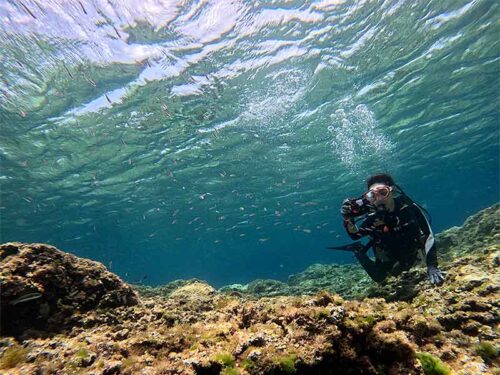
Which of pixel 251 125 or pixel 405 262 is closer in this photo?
pixel 405 262

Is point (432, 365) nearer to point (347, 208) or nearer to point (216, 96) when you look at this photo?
point (347, 208)

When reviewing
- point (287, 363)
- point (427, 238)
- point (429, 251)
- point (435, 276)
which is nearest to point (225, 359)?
point (287, 363)

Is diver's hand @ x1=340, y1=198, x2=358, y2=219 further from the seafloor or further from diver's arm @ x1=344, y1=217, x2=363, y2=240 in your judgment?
the seafloor

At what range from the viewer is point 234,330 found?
3248 millimetres

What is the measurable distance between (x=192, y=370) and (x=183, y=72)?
1310 cm

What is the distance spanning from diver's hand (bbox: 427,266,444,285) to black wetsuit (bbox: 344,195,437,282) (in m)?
1.00

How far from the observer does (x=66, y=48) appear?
11047 millimetres

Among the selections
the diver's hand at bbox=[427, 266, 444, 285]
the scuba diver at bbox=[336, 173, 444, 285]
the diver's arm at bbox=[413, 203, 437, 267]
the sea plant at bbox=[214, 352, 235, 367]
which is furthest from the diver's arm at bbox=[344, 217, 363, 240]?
the sea plant at bbox=[214, 352, 235, 367]

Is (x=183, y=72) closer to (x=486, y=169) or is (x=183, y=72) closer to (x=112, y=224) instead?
(x=112, y=224)

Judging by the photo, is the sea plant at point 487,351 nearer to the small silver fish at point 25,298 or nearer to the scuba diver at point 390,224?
the scuba diver at point 390,224

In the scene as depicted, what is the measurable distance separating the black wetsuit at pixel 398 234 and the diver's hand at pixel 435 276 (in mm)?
998

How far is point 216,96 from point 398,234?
472 inches

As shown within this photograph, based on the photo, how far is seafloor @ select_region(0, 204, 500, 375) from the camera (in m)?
2.66

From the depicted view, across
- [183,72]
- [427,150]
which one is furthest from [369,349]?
[427,150]
